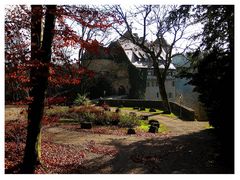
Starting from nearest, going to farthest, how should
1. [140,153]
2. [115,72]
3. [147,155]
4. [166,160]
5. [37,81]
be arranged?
[37,81]
[166,160]
[147,155]
[140,153]
[115,72]

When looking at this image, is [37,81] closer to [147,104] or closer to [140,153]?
[140,153]

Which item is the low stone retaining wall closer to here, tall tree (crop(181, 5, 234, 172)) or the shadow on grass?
the shadow on grass

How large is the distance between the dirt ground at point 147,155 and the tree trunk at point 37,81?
1.52 m

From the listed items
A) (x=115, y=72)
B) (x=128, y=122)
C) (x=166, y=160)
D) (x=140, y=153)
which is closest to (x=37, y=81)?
(x=140, y=153)

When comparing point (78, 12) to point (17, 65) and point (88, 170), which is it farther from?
point (88, 170)

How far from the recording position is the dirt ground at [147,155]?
982cm

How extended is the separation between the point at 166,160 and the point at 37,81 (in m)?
5.46

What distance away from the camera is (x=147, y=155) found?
38.4 ft

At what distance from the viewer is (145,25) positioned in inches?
1275

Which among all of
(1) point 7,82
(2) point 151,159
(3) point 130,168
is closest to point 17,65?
(1) point 7,82

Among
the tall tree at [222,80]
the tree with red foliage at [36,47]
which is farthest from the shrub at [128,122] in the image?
the tree with red foliage at [36,47]

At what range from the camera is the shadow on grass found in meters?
9.71

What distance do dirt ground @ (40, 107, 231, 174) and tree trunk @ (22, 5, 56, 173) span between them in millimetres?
1516
